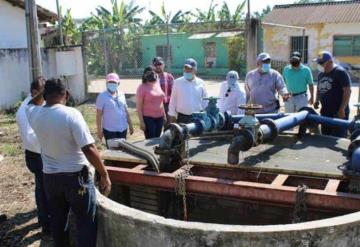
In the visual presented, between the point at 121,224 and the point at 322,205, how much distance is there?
1485mm

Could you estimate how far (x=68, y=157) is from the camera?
3391 mm

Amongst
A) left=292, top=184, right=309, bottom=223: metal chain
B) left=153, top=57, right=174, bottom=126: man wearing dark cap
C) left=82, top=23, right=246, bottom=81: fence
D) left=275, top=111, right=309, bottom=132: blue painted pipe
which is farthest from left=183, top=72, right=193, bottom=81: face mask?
left=82, top=23, right=246, bottom=81: fence

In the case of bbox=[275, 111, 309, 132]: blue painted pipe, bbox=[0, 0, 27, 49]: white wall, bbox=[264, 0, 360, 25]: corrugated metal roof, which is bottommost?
bbox=[275, 111, 309, 132]: blue painted pipe

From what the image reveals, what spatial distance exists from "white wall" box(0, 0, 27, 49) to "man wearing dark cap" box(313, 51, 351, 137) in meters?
11.2

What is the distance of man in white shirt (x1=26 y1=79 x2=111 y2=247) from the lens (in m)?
3.28

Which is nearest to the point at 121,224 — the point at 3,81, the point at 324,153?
the point at 324,153

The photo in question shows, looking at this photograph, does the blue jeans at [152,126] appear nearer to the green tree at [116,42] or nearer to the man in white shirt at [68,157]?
the man in white shirt at [68,157]

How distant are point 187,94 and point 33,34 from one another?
3.89 metres

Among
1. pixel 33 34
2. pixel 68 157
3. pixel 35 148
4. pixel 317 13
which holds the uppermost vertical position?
pixel 317 13

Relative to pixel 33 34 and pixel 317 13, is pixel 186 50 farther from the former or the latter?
pixel 33 34

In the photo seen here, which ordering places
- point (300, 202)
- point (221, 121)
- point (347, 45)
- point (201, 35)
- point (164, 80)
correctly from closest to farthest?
1. point (300, 202)
2. point (221, 121)
3. point (164, 80)
4. point (347, 45)
5. point (201, 35)

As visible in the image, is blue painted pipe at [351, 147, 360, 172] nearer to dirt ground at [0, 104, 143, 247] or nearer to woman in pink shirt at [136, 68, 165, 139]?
dirt ground at [0, 104, 143, 247]

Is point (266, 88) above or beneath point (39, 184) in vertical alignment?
above

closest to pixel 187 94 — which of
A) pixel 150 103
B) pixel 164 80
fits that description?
pixel 150 103
